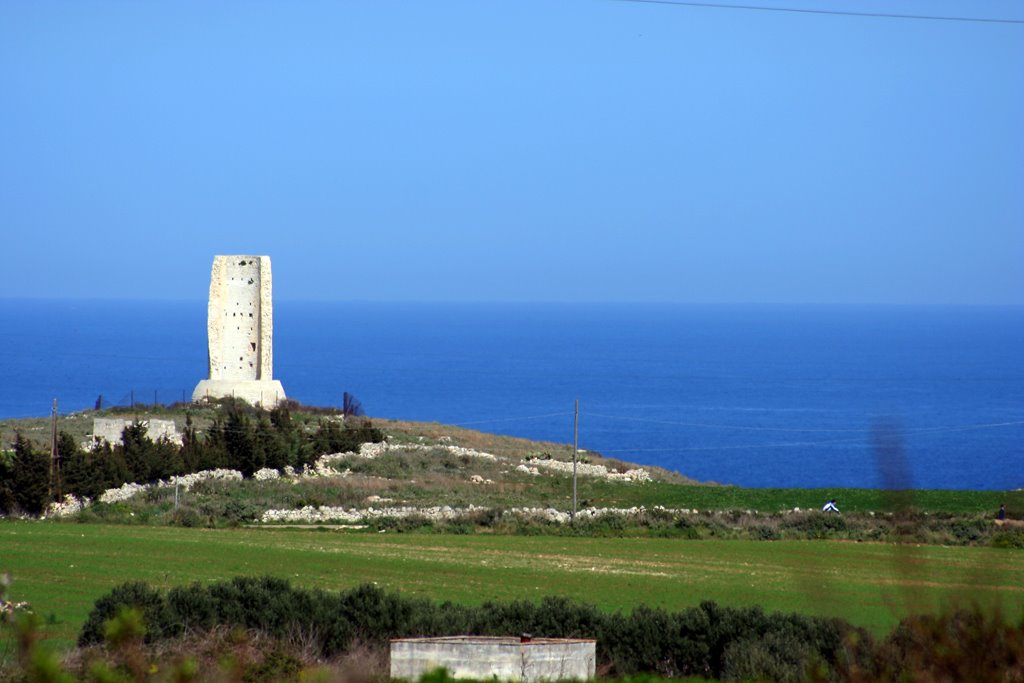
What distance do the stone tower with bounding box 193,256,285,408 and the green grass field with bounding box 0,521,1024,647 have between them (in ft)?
65.4

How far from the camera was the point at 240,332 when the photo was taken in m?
47.0

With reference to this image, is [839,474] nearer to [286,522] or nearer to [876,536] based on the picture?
[876,536]

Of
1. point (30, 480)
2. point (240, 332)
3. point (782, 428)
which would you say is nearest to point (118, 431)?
point (30, 480)

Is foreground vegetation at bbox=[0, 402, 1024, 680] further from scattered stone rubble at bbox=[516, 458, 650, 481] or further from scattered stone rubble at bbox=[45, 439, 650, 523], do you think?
scattered stone rubble at bbox=[516, 458, 650, 481]

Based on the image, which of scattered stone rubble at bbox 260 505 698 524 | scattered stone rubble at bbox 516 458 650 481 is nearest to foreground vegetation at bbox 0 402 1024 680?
scattered stone rubble at bbox 260 505 698 524

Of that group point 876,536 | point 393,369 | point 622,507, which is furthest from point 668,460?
point 393,369

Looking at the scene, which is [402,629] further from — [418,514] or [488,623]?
[418,514]

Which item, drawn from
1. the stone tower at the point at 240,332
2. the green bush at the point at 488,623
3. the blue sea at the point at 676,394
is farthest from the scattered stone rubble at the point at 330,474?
the green bush at the point at 488,623

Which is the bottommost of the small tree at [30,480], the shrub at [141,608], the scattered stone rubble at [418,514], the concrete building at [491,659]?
the concrete building at [491,659]

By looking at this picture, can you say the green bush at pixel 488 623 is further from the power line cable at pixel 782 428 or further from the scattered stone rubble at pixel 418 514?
the power line cable at pixel 782 428

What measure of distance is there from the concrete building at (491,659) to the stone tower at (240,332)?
36.3 m

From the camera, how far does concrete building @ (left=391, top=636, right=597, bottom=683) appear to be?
34.6 feet

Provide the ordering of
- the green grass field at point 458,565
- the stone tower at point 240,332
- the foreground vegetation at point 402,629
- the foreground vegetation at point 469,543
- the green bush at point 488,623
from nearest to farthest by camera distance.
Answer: the foreground vegetation at point 469,543 < the foreground vegetation at point 402,629 < the green bush at point 488,623 < the green grass field at point 458,565 < the stone tower at point 240,332

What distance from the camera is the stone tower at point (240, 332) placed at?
46688mm
